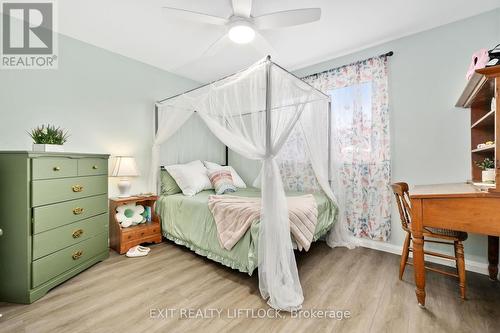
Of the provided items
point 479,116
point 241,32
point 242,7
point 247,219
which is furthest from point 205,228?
point 479,116

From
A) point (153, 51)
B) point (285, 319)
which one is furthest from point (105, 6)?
point (285, 319)

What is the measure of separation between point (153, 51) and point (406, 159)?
3598mm

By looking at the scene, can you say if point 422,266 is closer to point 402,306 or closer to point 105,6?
point 402,306

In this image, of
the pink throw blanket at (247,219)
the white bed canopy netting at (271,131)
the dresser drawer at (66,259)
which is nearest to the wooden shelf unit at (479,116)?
the white bed canopy netting at (271,131)

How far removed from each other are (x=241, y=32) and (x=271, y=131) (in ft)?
3.33

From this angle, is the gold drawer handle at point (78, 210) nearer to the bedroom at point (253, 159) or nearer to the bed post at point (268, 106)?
the bedroom at point (253, 159)

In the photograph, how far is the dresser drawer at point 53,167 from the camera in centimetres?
183

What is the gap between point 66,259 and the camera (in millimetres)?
2082

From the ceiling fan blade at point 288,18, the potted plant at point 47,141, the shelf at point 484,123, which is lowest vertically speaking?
the potted plant at point 47,141

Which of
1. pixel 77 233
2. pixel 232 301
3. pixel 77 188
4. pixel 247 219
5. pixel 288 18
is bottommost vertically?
pixel 232 301

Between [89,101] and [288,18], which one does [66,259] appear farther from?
[288,18]

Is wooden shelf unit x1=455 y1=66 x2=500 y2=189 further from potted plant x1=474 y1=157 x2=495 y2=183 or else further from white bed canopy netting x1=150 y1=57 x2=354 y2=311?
white bed canopy netting x1=150 y1=57 x2=354 y2=311

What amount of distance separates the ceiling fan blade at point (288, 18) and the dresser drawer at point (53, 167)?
7.22 feet

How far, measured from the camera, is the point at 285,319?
5.26ft
